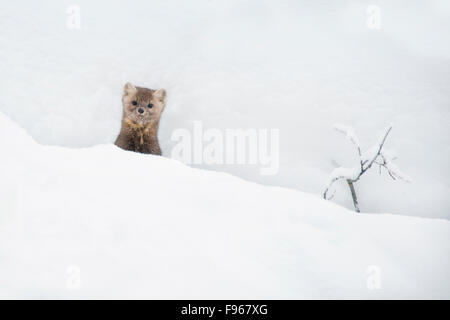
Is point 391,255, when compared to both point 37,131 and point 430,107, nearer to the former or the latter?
point 430,107

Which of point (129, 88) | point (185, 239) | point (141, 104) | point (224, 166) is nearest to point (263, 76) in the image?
point (224, 166)

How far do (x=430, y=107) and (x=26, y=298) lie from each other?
15.1 feet

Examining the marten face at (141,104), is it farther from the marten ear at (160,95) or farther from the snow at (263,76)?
the snow at (263,76)

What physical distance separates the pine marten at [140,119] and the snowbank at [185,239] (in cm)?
247

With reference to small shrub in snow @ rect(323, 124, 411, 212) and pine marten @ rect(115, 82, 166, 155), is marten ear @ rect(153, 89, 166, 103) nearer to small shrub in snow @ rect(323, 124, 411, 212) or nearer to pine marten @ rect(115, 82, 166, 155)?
pine marten @ rect(115, 82, 166, 155)

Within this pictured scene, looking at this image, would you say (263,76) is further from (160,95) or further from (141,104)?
(141,104)

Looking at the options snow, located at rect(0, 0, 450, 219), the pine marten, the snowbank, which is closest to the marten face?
the pine marten

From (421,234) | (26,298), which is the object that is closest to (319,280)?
(421,234)

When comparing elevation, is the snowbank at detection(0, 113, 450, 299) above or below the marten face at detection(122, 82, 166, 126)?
below

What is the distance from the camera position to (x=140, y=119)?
5254mm

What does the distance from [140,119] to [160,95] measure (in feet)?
1.28

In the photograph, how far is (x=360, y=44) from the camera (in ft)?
18.2

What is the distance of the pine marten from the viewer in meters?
5.24

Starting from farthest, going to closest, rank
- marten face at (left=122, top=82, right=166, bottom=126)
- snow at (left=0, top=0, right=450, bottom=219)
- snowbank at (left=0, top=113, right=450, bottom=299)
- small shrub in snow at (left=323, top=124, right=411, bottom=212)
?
1. marten face at (left=122, top=82, right=166, bottom=126)
2. snow at (left=0, top=0, right=450, bottom=219)
3. small shrub in snow at (left=323, top=124, right=411, bottom=212)
4. snowbank at (left=0, top=113, right=450, bottom=299)
